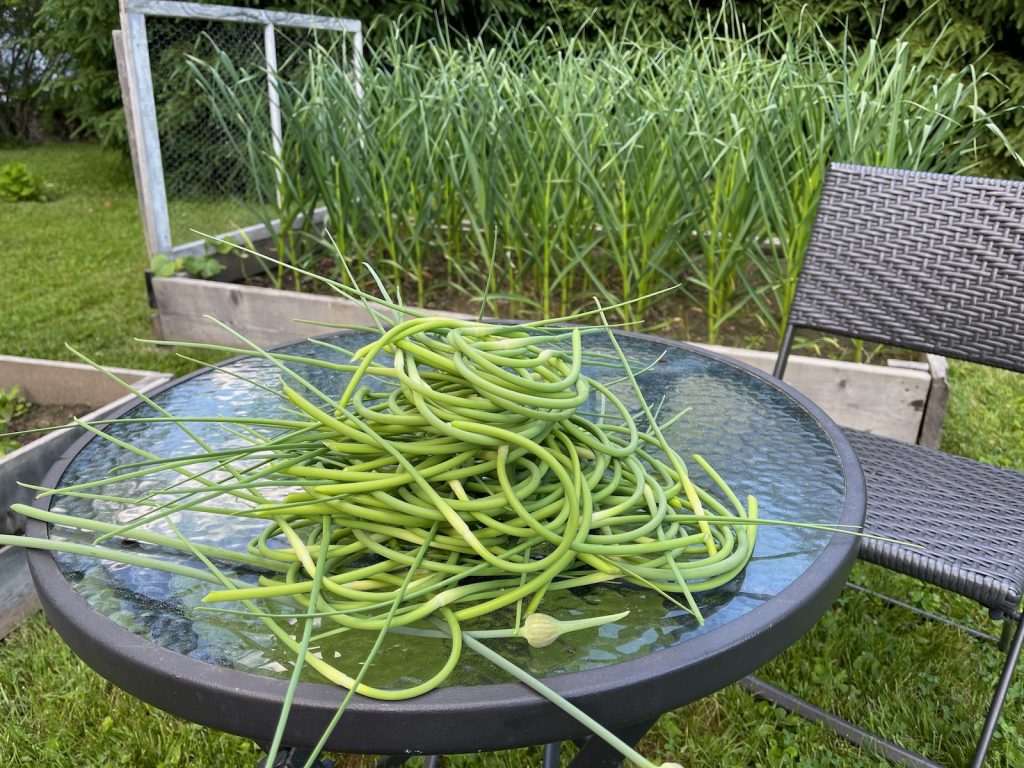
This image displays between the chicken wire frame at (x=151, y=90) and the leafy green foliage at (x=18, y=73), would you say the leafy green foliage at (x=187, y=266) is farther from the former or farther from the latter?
the leafy green foliage at (x=18, y=73)

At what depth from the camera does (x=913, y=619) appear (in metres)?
1.73

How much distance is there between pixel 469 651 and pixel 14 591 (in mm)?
1488

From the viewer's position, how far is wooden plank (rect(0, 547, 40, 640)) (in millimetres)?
1607

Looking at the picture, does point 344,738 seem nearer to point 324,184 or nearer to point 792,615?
point 792,615

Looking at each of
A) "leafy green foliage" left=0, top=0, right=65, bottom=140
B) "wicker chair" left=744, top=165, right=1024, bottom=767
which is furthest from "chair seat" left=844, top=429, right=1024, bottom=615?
"leafy green foliage" left=0, top=0, right=65, bottom=140

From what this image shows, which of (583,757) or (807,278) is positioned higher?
(807,278)

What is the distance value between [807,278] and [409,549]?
1291 millimetres

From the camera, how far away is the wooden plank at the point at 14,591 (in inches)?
63.3

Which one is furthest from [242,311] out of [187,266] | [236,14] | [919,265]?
[919,265]

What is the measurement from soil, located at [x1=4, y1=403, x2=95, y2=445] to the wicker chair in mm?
1824

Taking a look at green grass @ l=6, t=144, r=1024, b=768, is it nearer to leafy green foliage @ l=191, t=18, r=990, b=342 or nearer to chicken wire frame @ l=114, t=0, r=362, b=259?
leafy green foliage @ l=191, t=18, r=990, b=342

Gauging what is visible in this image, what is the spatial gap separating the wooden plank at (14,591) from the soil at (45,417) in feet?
1.71

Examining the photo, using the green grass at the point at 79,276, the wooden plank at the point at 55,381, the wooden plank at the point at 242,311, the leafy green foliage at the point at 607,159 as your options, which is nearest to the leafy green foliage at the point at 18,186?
the green grass at the point at 79,276

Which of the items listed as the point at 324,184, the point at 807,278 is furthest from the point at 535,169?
the point at 807,278
